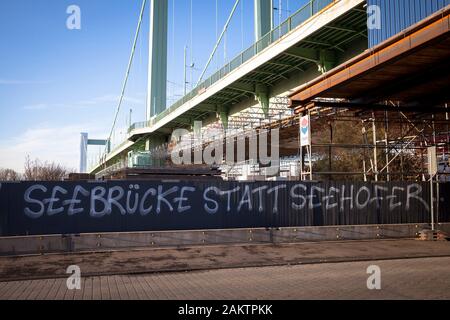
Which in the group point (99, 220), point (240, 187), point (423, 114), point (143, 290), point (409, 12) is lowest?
point (143, 290)

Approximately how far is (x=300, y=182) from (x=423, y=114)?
26.5 ft

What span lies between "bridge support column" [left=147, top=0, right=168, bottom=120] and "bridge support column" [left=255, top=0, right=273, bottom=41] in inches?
1006

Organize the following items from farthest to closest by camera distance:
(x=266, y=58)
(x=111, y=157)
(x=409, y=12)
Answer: (x=111, y=157) → (x=266, y=58) → (x=409, y=12)

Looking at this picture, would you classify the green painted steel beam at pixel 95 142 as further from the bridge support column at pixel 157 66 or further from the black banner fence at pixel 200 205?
the black banner fence at pixel 200 205

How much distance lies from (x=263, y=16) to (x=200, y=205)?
28892mm

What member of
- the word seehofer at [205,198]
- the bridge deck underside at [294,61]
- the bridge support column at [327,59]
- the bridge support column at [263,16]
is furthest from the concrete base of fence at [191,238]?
the bridge support column at [263,16]

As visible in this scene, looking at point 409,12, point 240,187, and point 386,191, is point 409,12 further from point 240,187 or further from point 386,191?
point 240,187

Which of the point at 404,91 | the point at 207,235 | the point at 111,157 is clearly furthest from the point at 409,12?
the point at 111,157

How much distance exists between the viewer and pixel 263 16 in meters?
38.2

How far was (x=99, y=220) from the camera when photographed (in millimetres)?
12680

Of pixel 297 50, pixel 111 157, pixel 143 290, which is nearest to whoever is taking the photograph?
pixel 143 290

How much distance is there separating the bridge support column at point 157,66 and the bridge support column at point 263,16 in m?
25.6

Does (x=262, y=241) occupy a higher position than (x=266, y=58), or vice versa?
(x=266, y=58)

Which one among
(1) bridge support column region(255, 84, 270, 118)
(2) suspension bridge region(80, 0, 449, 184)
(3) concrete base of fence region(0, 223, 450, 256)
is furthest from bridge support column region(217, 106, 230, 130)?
(3) concrete base of fence region(0, 223, 450, 256)
